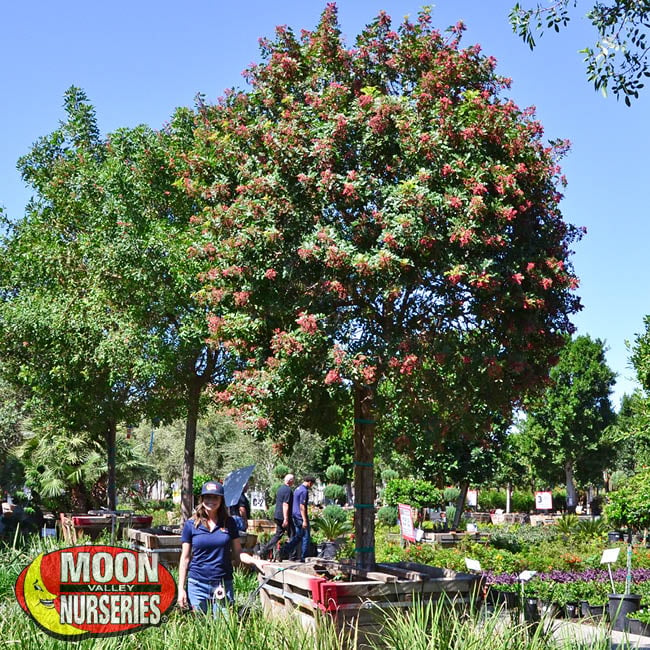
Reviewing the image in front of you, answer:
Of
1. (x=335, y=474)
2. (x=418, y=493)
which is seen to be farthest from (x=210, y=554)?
(x=335, y=474)

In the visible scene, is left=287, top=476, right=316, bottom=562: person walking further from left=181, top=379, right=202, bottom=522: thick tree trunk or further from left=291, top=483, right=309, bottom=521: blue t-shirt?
left=181, top=379, right=202, bottom=522: thick tree trunk

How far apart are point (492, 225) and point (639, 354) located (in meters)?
6.85

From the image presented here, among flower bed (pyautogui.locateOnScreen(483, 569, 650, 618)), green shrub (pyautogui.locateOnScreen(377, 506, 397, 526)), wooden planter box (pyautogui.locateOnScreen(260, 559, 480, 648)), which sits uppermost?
wooden planter box (pyautogui.locateOnScreen(260, 559, 480, 648))

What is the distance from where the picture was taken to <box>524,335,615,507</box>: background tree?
4194 cm

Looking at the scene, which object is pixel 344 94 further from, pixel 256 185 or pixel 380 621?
pixel 380 621

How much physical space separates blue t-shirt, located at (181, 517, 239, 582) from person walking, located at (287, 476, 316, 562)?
692 centimetres

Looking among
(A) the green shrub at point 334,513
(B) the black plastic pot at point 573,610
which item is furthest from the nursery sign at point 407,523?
(A) the green shrub at point 334,513

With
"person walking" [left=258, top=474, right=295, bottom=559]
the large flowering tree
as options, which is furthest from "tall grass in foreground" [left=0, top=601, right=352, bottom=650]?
"person walking" [left=258, top=474, right=295, bottom=559]

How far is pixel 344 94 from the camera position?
8070 mm

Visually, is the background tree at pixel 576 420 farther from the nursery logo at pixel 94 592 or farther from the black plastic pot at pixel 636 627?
the nursery logo at pixel 94 592

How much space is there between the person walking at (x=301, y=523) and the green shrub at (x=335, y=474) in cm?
2604

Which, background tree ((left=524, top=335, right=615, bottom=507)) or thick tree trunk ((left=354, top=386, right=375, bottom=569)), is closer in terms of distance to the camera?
thick tree trunk ((left=354, top=386, right=375, bottom=569))

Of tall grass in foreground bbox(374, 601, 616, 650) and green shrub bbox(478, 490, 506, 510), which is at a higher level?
tall grass in foreground bbox(374, 601, 616, 650)

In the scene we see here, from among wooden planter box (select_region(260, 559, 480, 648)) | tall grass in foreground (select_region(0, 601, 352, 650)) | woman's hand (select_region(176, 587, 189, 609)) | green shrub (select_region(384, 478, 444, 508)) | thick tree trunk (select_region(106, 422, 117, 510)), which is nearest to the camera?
tall grass in foreground (select_region(0, 601, 352, 650))
